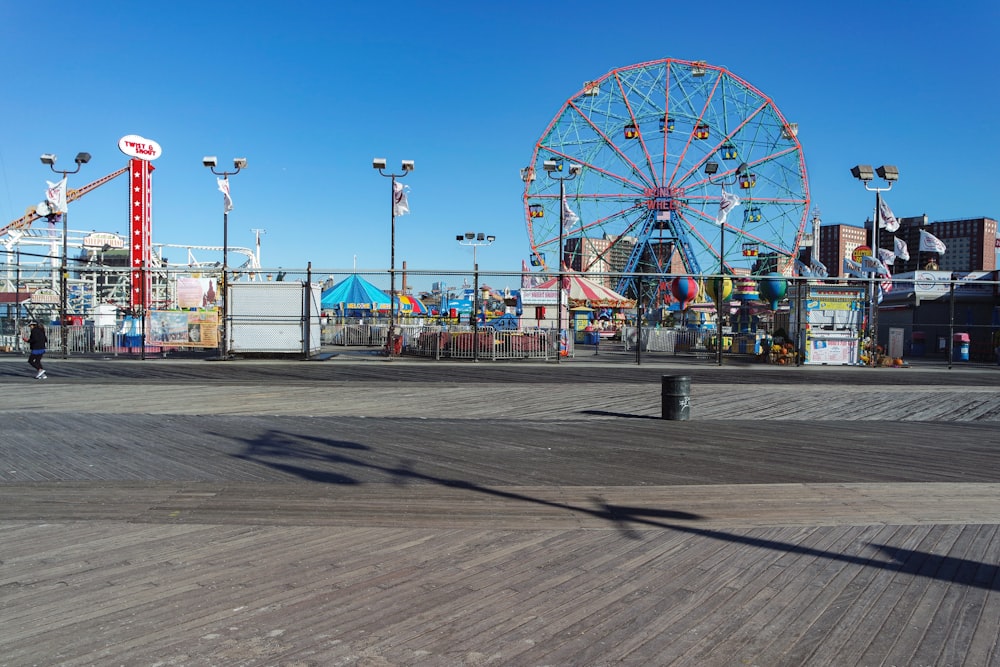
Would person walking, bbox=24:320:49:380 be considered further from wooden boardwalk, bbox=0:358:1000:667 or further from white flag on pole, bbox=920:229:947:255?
white flag on pole, bbox=920:229:947:255

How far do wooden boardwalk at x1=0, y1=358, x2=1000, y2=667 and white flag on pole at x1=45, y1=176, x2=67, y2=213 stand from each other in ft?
48.7

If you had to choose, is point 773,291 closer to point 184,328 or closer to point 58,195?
point 184,328

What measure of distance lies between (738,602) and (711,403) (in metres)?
9.46

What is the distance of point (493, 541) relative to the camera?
4.95 metres

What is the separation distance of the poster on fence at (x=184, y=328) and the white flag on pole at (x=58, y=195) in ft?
14.7

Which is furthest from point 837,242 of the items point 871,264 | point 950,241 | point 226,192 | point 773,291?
point 226,192

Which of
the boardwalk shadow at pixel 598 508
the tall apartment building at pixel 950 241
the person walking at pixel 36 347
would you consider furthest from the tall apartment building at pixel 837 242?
the boardwalk shadow at pixel 598 508

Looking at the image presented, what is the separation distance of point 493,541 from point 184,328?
23813mm

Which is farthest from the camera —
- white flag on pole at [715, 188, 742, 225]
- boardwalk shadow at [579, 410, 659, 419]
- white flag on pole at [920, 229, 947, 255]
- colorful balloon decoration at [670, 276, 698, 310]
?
colorful balloon decoration at [670, 276, 698, 310]

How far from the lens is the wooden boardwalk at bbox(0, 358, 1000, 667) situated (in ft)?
11.3

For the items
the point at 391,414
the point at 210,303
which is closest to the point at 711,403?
the point at 391,414

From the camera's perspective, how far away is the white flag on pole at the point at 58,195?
22812mm

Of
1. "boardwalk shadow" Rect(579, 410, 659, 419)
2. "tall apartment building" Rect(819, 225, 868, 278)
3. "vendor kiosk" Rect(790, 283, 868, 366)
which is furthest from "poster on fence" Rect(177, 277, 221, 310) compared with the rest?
"tall apartment building" Rect(819, 225, 868, 278)

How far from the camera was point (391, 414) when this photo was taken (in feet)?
36.6
